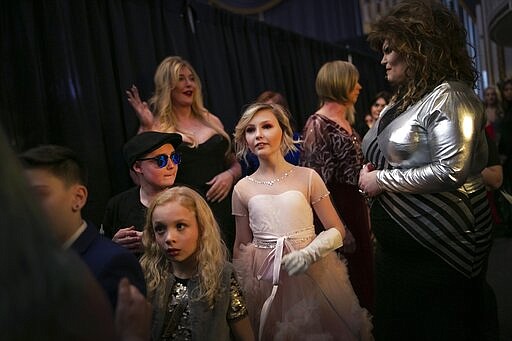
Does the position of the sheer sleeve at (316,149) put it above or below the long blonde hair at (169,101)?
below

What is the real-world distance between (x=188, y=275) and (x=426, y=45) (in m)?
1.11

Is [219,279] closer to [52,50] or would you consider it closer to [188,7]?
Result: [52,50]

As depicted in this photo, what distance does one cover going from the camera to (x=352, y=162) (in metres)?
3.11

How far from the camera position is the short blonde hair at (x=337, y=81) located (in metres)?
3.28

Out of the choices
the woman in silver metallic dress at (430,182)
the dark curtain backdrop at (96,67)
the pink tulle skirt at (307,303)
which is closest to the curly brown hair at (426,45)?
the woman in silver metallic dress at (430,182)

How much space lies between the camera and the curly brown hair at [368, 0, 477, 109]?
6.25ft

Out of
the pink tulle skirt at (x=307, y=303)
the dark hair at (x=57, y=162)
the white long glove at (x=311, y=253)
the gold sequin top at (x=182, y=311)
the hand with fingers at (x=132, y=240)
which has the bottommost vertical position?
the pink tulle skirt at (x=307, y=303)

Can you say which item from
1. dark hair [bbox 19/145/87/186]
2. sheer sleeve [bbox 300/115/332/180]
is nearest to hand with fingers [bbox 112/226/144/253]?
dark hair [bbox 19/145/87/186]

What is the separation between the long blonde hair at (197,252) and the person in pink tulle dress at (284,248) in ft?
0.68

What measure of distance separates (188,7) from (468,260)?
2851 mm

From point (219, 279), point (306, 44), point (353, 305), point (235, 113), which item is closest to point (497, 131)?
point (306, 44)

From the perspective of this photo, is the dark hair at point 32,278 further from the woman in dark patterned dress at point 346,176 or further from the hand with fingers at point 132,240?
the woman in dark patterned dress at point 346,176

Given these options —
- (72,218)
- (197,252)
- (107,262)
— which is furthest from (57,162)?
(197,252)

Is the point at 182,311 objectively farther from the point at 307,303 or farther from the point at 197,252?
the point at 307,303
